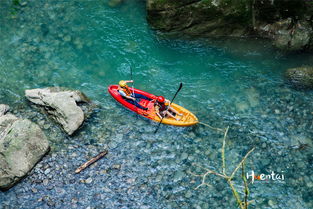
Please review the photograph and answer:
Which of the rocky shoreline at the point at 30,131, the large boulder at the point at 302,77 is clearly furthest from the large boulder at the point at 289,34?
the rocky shoreline at the point at 30,131

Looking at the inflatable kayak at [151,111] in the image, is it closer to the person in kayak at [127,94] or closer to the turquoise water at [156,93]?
the person in kayak at [127,94]

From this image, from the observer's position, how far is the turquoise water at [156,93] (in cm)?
1023

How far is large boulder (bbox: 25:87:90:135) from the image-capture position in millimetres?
11676

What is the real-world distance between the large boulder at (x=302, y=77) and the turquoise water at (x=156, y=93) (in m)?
0.37

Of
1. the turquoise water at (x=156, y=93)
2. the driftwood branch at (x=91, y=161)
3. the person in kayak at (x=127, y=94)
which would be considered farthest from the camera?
the person in kayak at (x=127, y=94)

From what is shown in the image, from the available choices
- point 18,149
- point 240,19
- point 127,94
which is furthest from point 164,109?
point 240,19

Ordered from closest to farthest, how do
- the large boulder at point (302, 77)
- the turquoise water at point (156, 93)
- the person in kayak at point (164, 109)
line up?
the turquoise water at point (156, 93) → the person in kayak at point (164, 109) → the large boulder at point (302, 77)

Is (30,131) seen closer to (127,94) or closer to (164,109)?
(127,94)

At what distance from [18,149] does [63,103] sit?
2392 mm

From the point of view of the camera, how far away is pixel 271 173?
10.5 meters

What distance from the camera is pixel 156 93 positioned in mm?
13398

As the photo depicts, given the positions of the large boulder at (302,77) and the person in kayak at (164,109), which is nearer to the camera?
the person in kayak at (164,109)

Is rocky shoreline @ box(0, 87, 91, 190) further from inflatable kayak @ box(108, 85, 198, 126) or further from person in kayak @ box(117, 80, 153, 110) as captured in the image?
person in kayak @ box(117, 80, 153, 110)

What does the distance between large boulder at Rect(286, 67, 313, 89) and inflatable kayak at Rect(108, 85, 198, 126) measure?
4.74 metres
